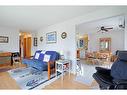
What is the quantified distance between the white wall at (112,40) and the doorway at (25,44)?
3846 mm

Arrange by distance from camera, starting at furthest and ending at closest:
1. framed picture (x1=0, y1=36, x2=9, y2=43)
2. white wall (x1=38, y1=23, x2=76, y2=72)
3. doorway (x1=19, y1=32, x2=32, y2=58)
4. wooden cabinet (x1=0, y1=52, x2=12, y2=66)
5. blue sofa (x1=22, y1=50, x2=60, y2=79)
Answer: doorway (x1=19, y1=32, x2=32, y2=58) → framed picture (x1=0, y1=36, x2=9, y2=43) → wooden cabinet (x1=0, y1=52, x2=12, y2=66) → white wall (x1=38, y1=23, x2=76, y2=72) → blue sofa (x1=22, y1=50, x2=60, y2=79)

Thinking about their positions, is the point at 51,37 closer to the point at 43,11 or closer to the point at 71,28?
the point at 71,28

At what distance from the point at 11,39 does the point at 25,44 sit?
2.95 ft

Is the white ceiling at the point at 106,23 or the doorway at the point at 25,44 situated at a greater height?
the white ceiling at the point at 106,23

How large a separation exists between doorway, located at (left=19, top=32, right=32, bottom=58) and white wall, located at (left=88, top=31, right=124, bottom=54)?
3.85 meters

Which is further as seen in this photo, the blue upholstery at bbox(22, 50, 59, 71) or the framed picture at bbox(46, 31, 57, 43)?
the framed picture at bbox(46, 31, 57, 43)

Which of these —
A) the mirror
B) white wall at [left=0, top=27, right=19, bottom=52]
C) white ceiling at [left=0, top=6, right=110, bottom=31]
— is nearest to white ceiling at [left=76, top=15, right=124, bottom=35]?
white ceiling at [left=0, top=6, right=110, bottom=31]

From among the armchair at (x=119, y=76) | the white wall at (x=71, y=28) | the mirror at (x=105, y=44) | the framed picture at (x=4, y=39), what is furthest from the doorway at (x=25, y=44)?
the armchair at (x=119, y=76)

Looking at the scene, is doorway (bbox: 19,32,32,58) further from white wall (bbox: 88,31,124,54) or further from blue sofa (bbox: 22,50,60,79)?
white wall (bbox: 88,31,124,54)

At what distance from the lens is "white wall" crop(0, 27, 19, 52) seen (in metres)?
5.10

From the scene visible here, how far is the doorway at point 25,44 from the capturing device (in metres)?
5.87

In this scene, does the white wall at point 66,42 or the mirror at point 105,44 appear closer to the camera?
the white wall at point 66,42

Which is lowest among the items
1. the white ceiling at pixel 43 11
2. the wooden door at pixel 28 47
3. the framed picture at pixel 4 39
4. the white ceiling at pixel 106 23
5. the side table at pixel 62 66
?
the side table at pixel 62 66

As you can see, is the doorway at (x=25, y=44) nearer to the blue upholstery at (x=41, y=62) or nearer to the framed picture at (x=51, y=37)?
the framed picture at (x=51, y=37)
